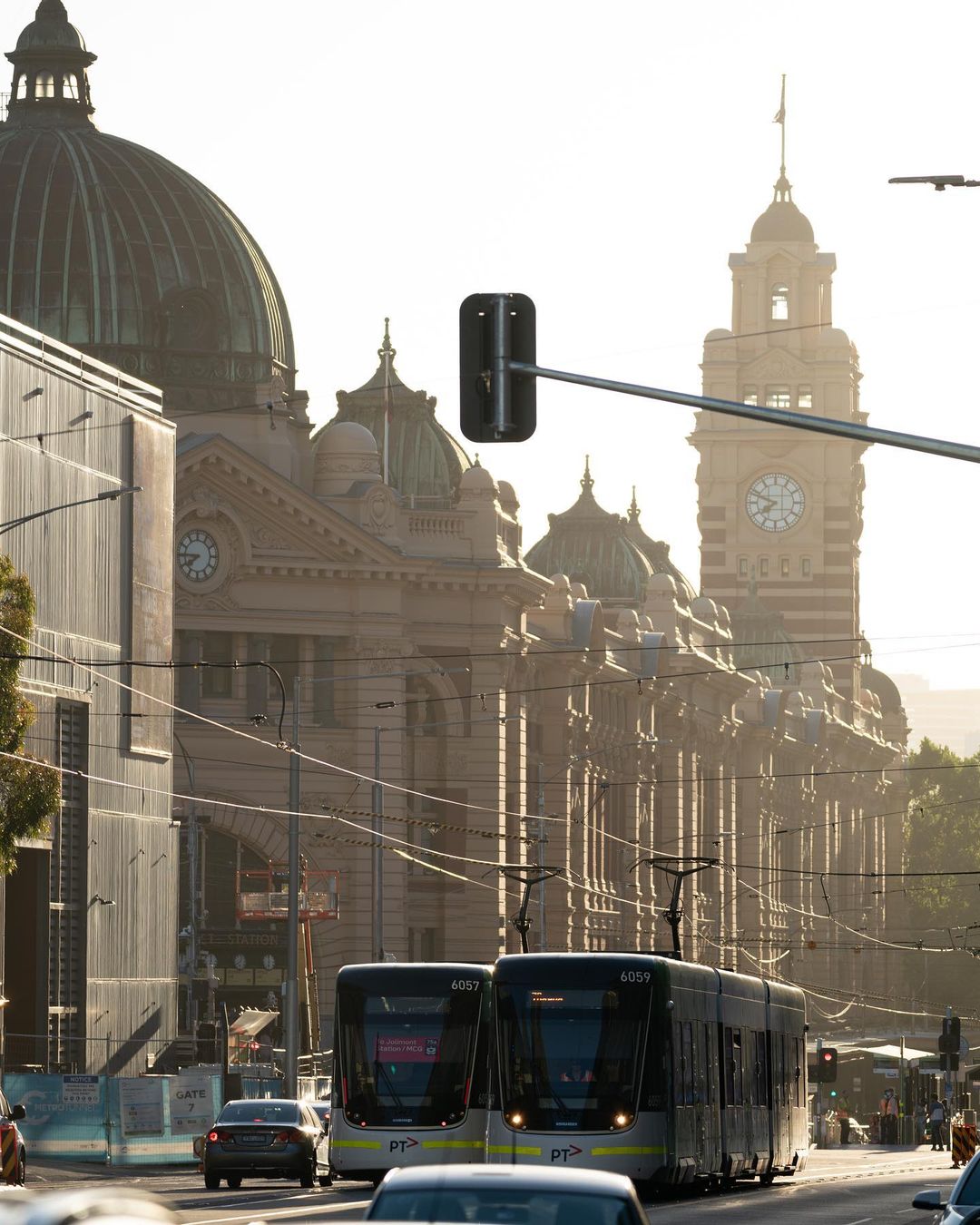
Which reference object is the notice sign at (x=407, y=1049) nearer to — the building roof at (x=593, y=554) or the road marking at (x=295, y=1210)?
the road marking at (x=295, y=1210)

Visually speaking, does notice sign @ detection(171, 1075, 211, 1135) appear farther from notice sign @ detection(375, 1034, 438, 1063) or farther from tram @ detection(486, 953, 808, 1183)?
tram @ detection(486, 953, 808, 1183)

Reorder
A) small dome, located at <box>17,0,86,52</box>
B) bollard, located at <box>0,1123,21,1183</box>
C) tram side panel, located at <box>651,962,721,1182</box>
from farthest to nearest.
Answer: small dome, located at <box>17,0,86,52</box> < bollard, located at <box>0,1123,21,1183</box> < tram side panel, located at <box>651,962,721,1182</box>

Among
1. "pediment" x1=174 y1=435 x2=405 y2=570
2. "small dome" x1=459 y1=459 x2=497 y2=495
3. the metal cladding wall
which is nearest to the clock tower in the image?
"small dome" x1=459 y1=459 x2=497 y2=495

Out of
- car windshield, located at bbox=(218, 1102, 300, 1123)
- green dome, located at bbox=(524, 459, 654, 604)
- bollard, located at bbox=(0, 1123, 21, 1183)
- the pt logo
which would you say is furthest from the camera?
green dome, located at bbox=(524, 459, 654, 604)

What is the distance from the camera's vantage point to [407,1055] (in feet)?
117

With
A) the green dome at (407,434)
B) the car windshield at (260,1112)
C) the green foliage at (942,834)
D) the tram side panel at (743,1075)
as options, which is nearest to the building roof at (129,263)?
the green dome at (407,434)

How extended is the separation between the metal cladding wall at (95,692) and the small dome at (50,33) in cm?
2841

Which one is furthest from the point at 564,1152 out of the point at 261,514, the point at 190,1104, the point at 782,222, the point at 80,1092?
the point at 782,222

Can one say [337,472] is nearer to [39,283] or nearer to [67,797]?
[39,283]

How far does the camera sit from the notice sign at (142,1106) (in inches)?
1946

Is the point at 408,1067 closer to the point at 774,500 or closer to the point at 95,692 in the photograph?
the point at 95,692

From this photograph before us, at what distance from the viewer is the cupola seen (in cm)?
9044

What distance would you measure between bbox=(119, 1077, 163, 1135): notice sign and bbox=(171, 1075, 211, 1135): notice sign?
1.89 feet

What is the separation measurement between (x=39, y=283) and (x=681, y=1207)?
57.7 metres
